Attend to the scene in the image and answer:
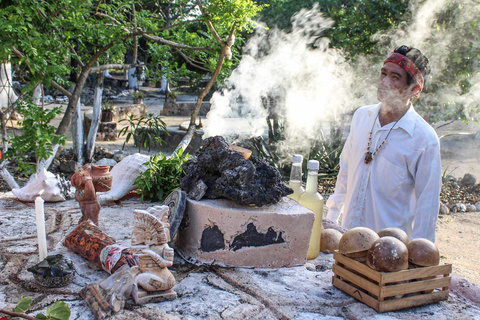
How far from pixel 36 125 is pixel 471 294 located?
186 inches

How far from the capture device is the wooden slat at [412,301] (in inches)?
84.5

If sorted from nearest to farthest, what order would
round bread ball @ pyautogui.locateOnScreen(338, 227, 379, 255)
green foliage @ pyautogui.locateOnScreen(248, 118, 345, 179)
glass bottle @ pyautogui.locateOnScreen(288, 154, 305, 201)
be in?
round bread ball @ pyautogui.locateOnScreen(338, 227, 379, 255)
glass bottle @ pyautogui.locateOnScreen(288, 154, 305, 201)
green foliage @ pyautogui.locateOnScreen(248, 118, 345, 179)

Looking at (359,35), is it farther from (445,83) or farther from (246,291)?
(246,291)

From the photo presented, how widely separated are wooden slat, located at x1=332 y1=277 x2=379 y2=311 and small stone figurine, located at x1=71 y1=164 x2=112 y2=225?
1.63 meters

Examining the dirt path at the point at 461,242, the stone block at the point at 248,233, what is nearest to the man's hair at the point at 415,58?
the stone block at the point at 248,233

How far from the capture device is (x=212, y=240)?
8.68 feet

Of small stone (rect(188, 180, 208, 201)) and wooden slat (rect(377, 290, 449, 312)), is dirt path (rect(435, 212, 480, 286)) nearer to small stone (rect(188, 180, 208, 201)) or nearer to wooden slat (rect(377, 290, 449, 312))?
wooden slat (rect(377, 290, 449, 312))

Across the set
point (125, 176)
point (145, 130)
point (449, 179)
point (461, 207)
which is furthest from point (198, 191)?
point (449, 179)

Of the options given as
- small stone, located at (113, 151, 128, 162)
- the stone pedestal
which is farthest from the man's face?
the stone pedestal

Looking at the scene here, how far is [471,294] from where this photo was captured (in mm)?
2428

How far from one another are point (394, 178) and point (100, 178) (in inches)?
81.7

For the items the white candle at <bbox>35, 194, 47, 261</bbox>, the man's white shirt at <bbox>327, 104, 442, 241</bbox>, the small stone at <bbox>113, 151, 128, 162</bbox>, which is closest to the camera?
the white candle at <bbox>35, 194, 47, 261</bbox>

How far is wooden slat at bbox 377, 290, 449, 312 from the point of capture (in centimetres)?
215

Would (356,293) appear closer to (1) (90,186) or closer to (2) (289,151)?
(1) (90,186)
